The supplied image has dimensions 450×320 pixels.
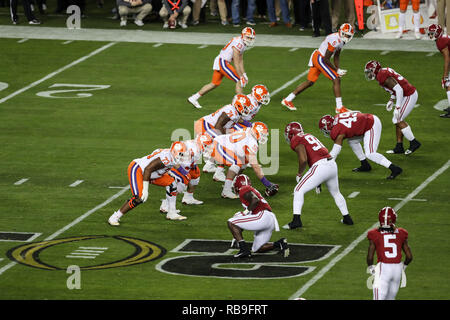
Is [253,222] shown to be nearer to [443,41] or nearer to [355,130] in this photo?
[355,130]

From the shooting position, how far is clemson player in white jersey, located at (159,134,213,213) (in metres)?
18.6

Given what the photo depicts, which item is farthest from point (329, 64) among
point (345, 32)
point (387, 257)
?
point (387, 257)

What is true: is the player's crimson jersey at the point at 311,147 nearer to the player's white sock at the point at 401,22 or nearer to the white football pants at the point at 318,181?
the white football pants at the point at 318,181

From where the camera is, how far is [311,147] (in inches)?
728

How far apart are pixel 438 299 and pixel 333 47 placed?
35.2 feet

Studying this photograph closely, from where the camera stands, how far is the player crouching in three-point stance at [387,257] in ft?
47.0

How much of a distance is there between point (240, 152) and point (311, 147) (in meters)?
1.55

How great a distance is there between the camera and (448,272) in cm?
1630

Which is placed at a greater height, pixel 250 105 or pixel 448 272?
pixel 250 105

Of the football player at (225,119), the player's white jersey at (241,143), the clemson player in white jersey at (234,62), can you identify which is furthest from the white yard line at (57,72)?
the player's white jersey at (241,143)

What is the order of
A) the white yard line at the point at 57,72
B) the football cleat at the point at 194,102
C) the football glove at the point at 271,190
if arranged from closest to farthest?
the football glove at the point at 271,190 < the football cleat at the point at 194,102 < the white yard line at the point at 57,72

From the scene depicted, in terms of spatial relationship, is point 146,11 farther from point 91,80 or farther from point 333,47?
point 333,47

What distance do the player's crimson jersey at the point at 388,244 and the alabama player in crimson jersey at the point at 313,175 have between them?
373 centimetres
